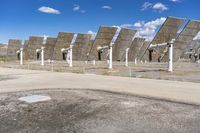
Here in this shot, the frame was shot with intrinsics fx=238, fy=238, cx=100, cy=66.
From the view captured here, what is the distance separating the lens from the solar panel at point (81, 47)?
115 feet

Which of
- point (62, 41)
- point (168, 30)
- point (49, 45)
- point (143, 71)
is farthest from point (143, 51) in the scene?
point (143, 71)

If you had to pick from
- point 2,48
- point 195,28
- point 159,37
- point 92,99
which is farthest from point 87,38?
point 92,99

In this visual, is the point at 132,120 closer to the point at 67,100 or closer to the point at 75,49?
the point at 67,100

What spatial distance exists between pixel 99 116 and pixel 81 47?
2951cm

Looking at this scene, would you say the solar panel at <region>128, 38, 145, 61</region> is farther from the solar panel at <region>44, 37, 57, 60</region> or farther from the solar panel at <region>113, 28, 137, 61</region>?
the solar panel at <region>44, 37, 57, 60</region>

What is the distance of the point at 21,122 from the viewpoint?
5562 mm

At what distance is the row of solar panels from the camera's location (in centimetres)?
3017

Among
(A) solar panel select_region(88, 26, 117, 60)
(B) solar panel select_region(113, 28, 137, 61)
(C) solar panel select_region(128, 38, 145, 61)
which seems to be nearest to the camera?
(A) solar panel select_region(88, 26, 117, 60)

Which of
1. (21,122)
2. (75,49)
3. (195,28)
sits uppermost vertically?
(195,28)

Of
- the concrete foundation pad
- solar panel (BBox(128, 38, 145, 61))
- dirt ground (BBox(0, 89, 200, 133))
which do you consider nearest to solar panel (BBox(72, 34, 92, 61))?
solar panel (BBox(128, 38, 145, 61))

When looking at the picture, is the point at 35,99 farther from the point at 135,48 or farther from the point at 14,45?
the point at 14,45

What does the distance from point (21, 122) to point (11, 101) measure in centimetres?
268

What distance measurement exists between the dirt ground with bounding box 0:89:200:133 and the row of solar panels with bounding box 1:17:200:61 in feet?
76.0

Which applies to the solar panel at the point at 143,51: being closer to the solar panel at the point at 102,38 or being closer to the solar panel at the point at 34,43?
the solar panel at the point at 102,38
